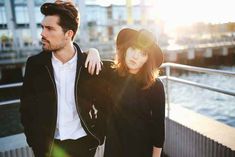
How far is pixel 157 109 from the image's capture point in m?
1.87

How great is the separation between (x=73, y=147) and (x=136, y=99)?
64 centimetres

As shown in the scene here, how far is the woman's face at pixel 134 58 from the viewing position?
1.86 m

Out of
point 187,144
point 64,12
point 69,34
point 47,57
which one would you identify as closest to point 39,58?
point 47,57

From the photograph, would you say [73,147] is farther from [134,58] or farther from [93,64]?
[134,58]

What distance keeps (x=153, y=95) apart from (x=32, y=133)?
0.99 meters

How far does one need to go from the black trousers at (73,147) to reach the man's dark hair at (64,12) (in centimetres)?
87

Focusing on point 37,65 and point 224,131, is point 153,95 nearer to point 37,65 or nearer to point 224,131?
point 37,65

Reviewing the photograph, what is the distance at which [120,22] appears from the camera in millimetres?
38969

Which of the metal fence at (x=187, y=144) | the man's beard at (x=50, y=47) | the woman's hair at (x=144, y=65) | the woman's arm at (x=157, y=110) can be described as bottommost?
the metal fence at (x=187, y=144)

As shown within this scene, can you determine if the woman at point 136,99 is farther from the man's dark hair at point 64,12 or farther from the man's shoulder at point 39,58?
the man's shoulder at point 39,58

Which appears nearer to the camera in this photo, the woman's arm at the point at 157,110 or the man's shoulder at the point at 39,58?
the woman's arm at the point at 157,110

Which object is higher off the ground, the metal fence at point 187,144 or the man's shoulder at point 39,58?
the man's shoulder at point 39,58

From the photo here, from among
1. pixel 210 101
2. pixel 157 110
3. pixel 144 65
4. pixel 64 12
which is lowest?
pixel 210 101

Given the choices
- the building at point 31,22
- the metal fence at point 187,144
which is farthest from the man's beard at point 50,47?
the building at point 31,22
